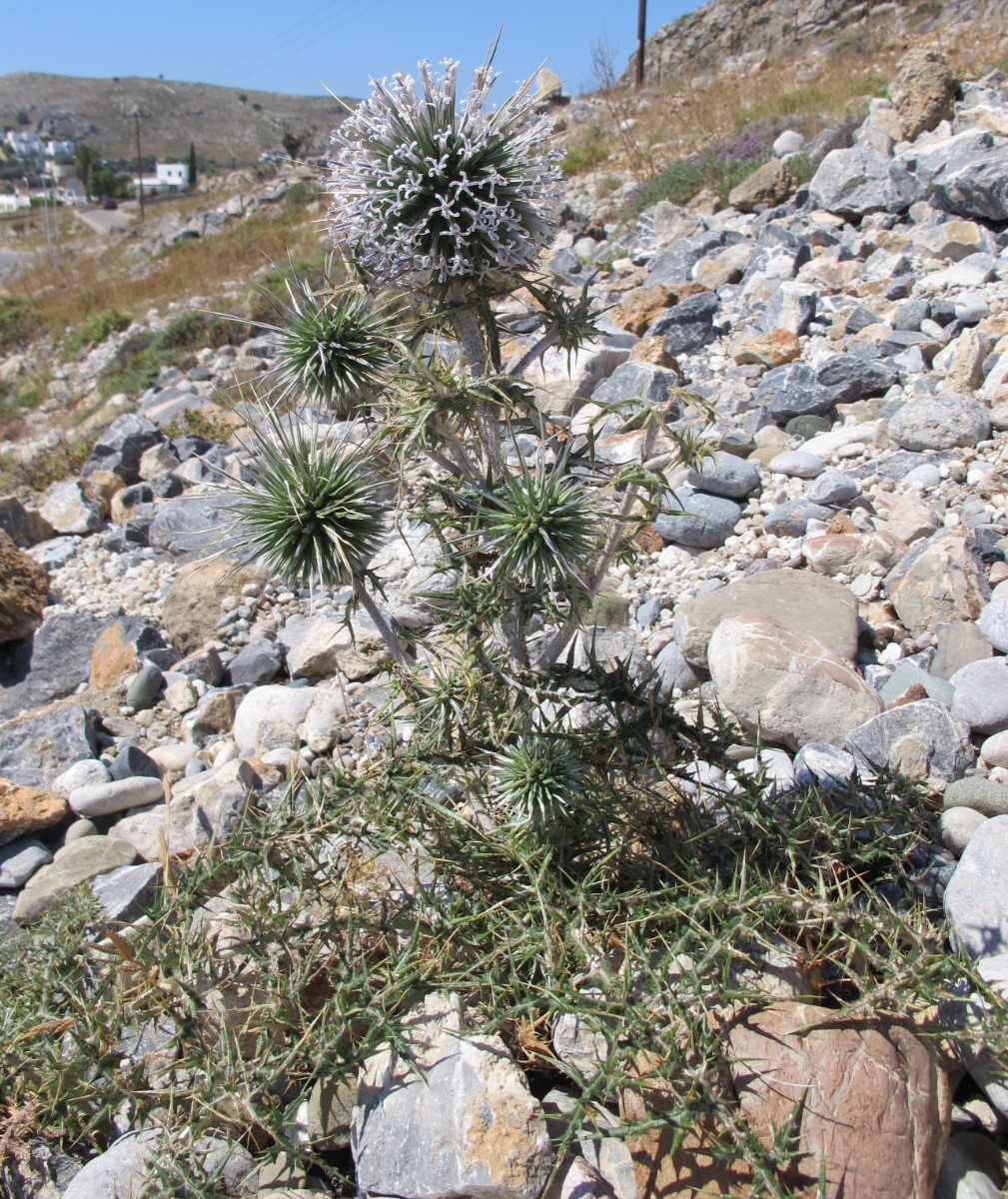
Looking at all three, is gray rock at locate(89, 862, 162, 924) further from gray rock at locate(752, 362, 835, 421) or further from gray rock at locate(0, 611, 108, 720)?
gray rock at locate(752, 362, 835, 421)

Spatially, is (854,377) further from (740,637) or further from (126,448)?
(126,448)

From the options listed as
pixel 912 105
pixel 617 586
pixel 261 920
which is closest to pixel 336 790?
pixel 261 920

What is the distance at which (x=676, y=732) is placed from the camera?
3037mm

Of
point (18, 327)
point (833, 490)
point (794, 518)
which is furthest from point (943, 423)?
point (18, 327)

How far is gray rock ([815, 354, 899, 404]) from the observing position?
6.96 metres

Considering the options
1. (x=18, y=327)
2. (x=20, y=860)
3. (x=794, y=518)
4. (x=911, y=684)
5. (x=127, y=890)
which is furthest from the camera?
(x=18, y=327)

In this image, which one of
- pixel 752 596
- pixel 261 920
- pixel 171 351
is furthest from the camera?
pixel 171 351

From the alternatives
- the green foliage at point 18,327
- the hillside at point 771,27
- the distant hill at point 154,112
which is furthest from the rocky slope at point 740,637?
the distant hill at point 154,112

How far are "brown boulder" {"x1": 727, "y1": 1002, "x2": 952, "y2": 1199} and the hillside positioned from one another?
2144 centimetres

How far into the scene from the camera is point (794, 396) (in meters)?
7.11

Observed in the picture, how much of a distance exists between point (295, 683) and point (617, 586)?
2206 mm

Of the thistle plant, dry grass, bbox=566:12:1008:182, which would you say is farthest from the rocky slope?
dry grass, bbox=566:12:1008:182

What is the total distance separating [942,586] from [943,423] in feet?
6.18

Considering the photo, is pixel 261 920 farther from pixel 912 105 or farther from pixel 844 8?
pixel 844 8
